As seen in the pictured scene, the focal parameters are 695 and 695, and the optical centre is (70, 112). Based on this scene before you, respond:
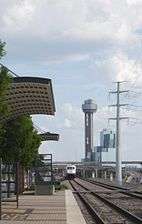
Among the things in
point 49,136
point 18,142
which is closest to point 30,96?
point 18,142

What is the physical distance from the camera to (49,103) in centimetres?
2727

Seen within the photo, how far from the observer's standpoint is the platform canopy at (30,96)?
77.3 ft

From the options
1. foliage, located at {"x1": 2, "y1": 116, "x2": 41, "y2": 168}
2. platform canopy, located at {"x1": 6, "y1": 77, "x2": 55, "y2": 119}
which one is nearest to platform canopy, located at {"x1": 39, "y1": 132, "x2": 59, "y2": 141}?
foliage, located at {"x1": 2, "y1": 116, "x2": 41, "y2": 168}

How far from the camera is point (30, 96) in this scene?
1006 inches

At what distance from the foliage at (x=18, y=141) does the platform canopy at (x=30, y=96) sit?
13012mm

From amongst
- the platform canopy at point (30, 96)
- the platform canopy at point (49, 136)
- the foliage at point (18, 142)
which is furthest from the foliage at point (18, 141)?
the platform canopy at point (30, 96)

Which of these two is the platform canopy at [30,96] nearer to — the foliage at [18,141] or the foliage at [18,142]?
the foliage at [18,142]

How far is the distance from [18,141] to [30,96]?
18438 mm

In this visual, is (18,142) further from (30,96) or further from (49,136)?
(30,96)

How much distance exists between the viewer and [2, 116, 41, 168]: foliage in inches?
1662

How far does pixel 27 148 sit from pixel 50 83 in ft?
74.7

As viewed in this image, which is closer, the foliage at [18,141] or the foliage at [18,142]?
the foliage at [18,142]

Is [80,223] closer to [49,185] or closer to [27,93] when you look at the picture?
[27,93]

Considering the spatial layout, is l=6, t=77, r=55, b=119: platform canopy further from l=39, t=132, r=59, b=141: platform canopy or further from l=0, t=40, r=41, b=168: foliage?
l=39, t=132, r=59, b=141: platform canopy
